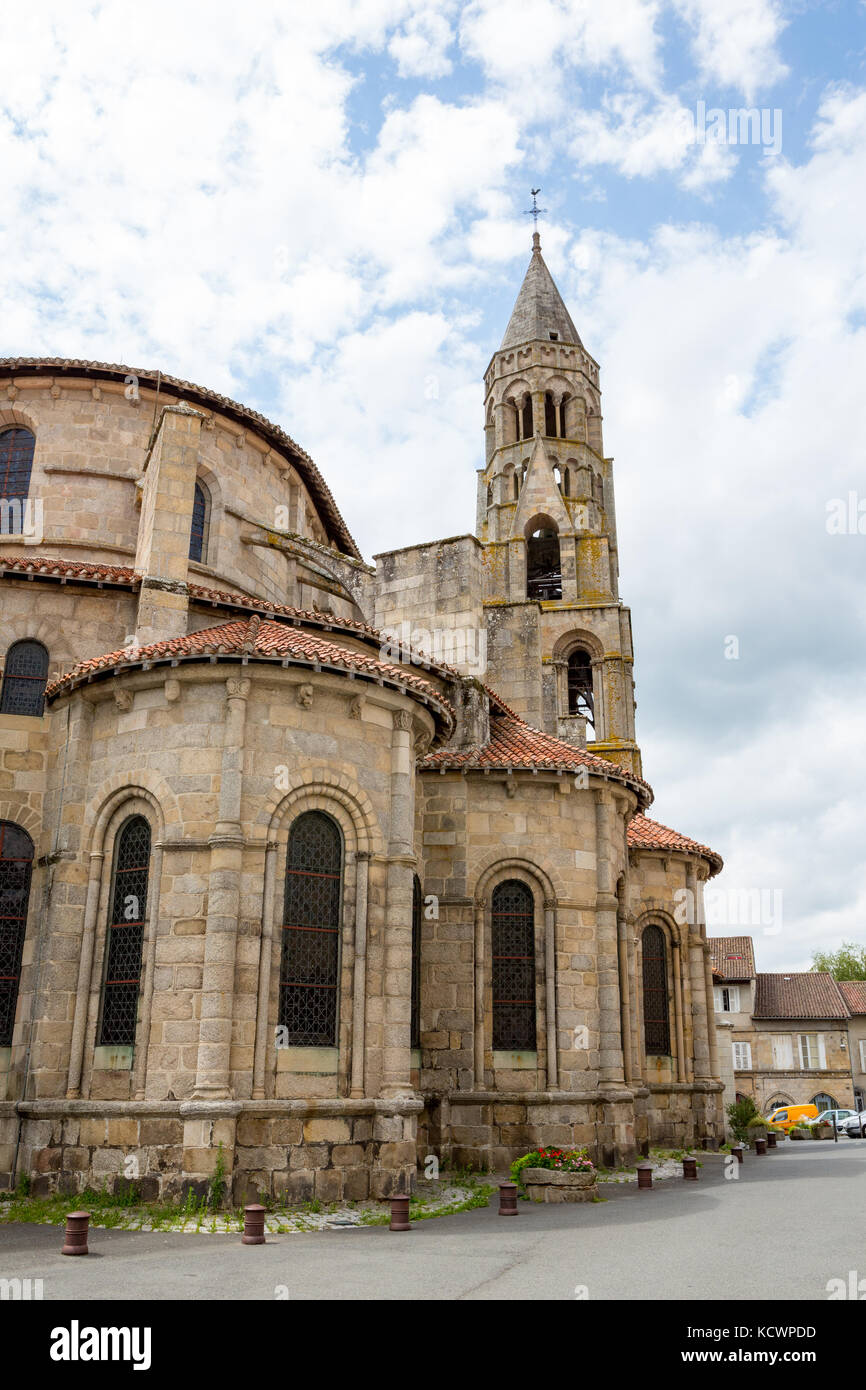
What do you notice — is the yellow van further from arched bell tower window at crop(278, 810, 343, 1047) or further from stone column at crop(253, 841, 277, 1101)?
stone column at crop(253, 841, 277, 1101)

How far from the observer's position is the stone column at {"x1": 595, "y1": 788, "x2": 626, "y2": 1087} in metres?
19.1

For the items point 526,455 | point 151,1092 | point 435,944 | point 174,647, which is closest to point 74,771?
point 174,647

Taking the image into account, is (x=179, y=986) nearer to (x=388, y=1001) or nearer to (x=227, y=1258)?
(x=388, y=1001)

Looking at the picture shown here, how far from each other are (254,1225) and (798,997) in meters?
46.9

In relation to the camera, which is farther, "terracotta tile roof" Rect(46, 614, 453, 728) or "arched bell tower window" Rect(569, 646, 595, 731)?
"arched bell tower window" Rect(569, 646, 595, 731)

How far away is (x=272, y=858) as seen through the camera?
14344mm

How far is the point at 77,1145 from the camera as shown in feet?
44.9

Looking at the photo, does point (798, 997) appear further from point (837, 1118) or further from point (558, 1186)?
point (558, 1186)

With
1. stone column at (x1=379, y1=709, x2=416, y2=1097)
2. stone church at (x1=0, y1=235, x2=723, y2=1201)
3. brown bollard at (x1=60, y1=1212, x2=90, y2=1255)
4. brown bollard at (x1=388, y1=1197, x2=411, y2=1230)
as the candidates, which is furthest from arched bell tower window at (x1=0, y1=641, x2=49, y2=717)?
brown bollard at (x1=388, y1=1197, x2=411, y2=1230)

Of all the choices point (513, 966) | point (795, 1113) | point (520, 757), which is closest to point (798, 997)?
point (795, 1113)

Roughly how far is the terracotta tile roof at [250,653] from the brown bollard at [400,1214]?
6.64 m

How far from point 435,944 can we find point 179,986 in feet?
20.8

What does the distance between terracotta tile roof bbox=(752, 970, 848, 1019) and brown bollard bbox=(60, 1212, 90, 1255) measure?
45383 millimetres

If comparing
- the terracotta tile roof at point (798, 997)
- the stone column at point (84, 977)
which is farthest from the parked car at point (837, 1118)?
the stone column at point (84, 977)
